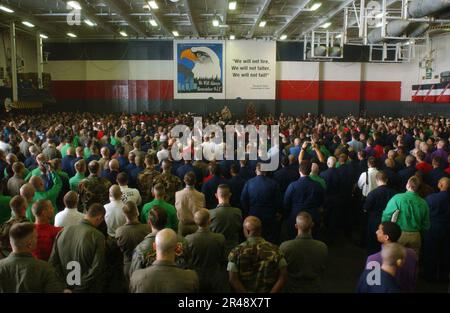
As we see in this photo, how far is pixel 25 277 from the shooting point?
2.93 meters

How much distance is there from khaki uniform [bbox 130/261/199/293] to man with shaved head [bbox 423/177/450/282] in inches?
148

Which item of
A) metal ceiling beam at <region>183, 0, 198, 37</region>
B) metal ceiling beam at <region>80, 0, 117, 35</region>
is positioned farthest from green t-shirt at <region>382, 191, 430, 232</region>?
metal ceiling beam at <region>80, 0, 117, 35</region>

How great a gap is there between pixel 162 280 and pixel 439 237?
4.11 m

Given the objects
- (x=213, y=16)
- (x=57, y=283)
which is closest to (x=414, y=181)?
(x=57, y=283)

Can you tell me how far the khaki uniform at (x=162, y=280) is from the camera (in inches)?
117

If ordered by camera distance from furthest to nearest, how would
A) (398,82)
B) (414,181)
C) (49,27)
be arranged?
1. (398,82)
2. (49,27)
3. (414,181)

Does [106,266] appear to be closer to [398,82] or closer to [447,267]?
[447,267]

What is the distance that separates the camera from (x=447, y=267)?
5.57 meters

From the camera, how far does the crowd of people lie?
3.10 meters

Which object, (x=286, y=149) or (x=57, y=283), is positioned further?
(x=286, y=149)

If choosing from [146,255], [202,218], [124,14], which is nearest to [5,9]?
[124,14]

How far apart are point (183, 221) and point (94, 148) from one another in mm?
3745

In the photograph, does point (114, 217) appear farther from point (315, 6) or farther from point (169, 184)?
point (315, 6)

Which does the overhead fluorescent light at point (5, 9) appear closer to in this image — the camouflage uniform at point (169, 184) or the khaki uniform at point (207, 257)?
the camouflage uniform at point (169, 184)
